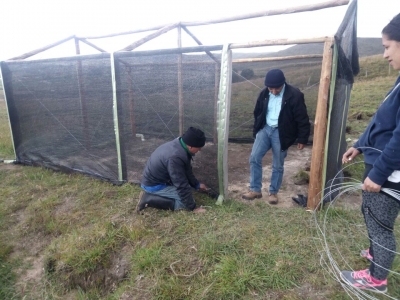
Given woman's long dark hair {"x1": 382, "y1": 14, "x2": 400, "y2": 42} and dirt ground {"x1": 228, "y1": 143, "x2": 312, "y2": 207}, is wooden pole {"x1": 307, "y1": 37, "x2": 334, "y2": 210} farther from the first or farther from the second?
woman's long dark hair {"x1": 382, "y1": 14, "x2": 400, "y2": 42}

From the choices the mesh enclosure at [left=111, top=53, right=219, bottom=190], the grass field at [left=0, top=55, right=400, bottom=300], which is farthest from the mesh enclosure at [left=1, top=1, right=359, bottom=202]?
the grass field at [left=0, top=55, right=400, bottom=300]

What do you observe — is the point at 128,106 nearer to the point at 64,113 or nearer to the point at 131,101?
the point at 131,101

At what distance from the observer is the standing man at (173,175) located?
128 inches

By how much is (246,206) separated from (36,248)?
8.42 feet

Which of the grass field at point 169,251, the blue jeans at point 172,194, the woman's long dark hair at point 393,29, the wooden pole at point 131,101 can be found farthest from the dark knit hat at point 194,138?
the woman's long dark hair at point 393,29

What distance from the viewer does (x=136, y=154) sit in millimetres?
4406

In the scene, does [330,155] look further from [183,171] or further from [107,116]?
[107,116]

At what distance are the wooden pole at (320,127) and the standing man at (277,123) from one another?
317mm

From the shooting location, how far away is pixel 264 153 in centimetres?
385

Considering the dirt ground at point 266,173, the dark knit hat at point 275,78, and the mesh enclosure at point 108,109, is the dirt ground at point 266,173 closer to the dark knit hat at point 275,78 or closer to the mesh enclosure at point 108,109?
the mesh enclosure at point 108,109

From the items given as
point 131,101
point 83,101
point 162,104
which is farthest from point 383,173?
point 83,101

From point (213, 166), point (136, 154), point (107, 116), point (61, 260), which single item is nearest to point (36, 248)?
point (61, 260)

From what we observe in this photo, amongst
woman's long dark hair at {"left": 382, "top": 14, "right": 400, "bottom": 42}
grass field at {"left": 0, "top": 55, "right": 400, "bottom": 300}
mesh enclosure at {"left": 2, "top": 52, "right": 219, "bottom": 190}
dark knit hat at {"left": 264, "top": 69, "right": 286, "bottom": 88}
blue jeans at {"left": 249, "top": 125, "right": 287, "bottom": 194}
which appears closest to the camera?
woman's long dark hair at {"left": 382, "top": 14, "right": 400, "bottom": 42}

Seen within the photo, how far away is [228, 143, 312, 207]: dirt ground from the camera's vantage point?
422 cm
